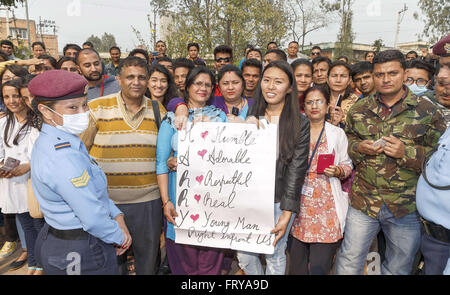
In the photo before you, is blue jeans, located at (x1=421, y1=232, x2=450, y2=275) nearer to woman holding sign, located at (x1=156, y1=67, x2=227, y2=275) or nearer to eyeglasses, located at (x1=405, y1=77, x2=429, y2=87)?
woman holding sign, located at (x1=156, y1=67, x2=227, y2=275)

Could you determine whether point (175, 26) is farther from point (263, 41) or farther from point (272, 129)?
point (272, 129)

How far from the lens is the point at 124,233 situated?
7.23ft

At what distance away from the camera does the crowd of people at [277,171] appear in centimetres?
191

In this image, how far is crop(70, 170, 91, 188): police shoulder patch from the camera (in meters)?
1.78

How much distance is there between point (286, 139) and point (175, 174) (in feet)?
3.58

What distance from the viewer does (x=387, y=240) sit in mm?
2635

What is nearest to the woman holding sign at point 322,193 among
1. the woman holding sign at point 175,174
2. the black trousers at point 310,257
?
the black trousers at point 310,257

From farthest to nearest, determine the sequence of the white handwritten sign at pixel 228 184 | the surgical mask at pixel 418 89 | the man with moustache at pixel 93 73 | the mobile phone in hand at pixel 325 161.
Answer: the man with moustache at pixel 93 73 < the surgical mask at pixel 418 89 < the mobile phone in hand at pixel 325 161 < the white handwritten sign at pixel 228 184

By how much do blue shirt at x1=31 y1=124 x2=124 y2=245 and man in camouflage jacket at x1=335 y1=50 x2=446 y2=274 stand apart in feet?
7.24

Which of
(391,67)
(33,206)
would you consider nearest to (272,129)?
(391,67)

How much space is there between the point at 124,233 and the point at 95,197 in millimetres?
473

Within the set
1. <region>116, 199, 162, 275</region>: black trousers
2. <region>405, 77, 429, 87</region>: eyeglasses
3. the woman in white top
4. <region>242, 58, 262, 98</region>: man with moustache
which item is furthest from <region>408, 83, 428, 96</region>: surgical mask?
the woman in white top

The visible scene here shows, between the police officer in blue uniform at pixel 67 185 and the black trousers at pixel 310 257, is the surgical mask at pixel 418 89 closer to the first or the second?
the black trousers at pixel 310 257

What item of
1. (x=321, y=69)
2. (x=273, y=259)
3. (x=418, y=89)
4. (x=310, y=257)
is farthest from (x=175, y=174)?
(x=418, y=89)
